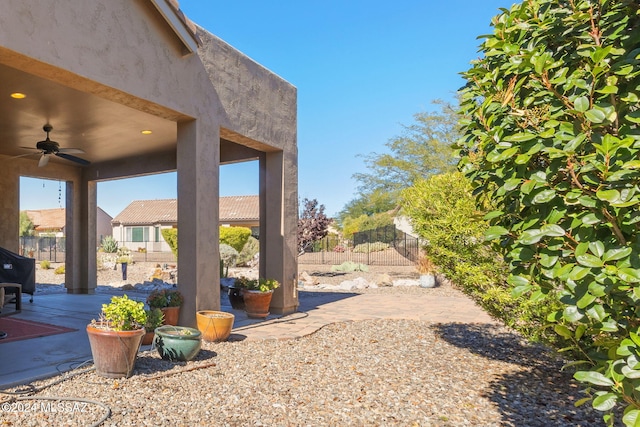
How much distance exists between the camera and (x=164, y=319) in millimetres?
6074

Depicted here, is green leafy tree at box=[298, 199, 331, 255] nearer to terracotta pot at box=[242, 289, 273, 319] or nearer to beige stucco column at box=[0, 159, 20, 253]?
beige stucco column at box=[0, 159, 20, 253]

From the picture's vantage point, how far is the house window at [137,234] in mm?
33719

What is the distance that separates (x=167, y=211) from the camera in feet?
112

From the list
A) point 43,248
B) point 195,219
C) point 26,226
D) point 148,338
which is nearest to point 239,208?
point 43,248

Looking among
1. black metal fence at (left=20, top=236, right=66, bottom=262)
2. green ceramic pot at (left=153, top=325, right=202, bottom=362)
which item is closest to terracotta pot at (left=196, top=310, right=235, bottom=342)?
green ceramic pot at (left=153, top=325, right=202, bottom=362)

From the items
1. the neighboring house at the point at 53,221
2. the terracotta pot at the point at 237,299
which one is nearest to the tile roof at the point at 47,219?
the neighboring house at the point at 53,221

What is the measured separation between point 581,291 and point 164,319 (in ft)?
18.5

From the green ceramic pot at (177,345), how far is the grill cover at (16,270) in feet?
21.9

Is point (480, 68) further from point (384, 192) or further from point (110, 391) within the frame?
point (384, 192)

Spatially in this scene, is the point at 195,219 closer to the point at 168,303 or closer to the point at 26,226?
the point at 168,303

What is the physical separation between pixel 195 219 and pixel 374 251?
18.5 metres

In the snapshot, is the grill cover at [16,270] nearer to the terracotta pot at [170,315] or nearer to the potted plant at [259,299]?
the potted plant at [259,299]

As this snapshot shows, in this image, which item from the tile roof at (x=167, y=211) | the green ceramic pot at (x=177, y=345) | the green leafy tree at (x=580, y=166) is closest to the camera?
the green leafy tree at (x=580, y=166)

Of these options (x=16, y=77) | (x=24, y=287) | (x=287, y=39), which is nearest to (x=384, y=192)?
(x=287, y=39)
